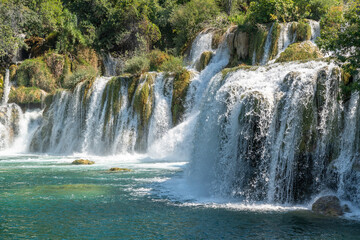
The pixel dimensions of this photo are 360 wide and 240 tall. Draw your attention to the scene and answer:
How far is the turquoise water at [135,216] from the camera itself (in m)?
7.90

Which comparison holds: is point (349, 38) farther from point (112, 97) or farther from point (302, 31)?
point (112, 97)

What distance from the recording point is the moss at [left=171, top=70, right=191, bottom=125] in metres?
22.9

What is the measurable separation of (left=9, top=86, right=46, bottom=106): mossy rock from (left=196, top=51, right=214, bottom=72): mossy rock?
42.1ft

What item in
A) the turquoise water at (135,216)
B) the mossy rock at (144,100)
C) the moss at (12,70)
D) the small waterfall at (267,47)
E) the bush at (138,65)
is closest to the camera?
the turquoise water at (135,216)

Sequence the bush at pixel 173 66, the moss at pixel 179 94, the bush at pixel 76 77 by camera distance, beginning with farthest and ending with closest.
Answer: the bush at pixel 76 77 → the bush at pixel 173 66 → the moss at pixel 179 94

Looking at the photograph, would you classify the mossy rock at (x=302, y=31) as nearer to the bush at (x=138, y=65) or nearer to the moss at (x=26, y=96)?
the bush at (x=138, y=65)

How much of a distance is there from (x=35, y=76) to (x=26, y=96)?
215 centimetres

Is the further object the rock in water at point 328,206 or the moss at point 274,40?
the moss at point 274,40

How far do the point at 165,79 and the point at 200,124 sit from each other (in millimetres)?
10156

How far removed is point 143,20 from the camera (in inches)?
1391

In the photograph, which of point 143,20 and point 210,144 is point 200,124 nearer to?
point 210,144

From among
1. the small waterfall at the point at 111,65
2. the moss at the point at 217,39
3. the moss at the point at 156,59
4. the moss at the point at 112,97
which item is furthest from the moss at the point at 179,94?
the small waterfall at the point at 111,65

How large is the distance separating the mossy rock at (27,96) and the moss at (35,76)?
91cm

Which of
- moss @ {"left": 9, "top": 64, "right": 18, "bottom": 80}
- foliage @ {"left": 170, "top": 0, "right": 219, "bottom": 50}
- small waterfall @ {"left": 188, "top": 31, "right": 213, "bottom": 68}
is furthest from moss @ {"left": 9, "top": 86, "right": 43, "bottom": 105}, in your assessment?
small waterfall @ {"left": 188, "top": 31, "right": 213, "bottom": 68}
